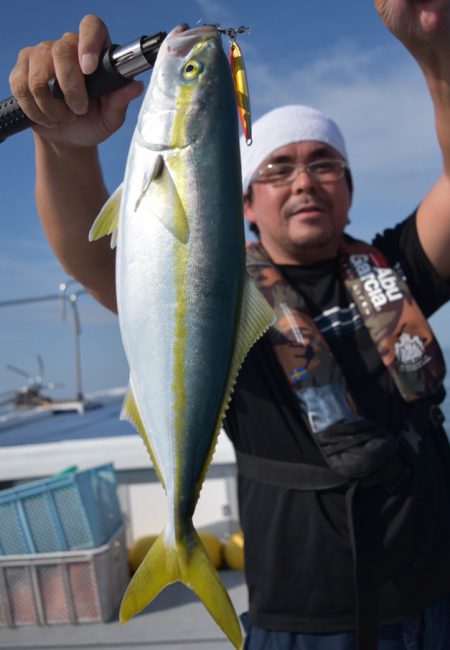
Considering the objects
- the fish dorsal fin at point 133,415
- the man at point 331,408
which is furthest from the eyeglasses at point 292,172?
the fish dorsal fin at point 133,415

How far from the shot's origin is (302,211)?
2156mm

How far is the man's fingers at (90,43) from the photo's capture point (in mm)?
1358

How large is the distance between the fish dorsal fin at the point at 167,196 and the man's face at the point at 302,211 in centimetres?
108

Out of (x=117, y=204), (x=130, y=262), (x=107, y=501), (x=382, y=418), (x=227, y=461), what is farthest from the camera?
(x=227, y=461)

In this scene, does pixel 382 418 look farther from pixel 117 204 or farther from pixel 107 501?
pixel 107 501

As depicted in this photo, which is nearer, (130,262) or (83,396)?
(130,262)

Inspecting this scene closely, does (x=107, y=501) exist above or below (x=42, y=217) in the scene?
below

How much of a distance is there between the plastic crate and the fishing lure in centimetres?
335

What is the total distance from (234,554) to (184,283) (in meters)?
3.82

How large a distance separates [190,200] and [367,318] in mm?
1175

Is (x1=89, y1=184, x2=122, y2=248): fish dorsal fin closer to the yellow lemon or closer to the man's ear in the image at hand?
the man's ear

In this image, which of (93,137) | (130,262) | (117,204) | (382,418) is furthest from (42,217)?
(382,418)

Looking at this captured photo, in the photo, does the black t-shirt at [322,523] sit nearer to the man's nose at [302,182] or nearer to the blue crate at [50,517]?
the man's nose at [302,182]

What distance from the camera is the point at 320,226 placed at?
7.08ft
